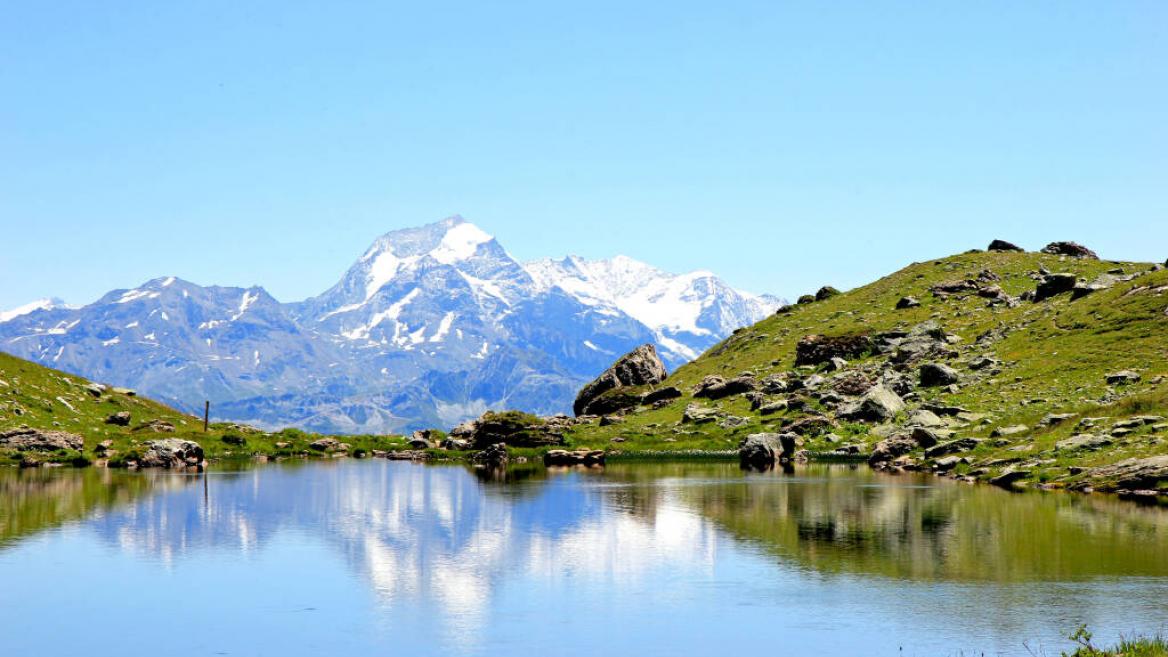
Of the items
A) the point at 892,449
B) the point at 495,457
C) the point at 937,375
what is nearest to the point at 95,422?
the point at 495,457

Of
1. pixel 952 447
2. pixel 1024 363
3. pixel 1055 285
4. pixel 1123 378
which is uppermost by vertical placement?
pixel 1055 285

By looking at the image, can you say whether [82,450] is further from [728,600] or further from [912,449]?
[728,600]

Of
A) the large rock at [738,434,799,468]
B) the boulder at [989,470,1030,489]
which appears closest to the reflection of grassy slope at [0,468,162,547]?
the large rock at [738,434,799,468]

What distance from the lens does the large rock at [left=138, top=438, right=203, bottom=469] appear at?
120062 millimetres

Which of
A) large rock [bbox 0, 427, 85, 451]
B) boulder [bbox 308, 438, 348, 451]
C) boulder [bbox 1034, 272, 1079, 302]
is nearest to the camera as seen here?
large rock [bbox 0, 427, 85, 451]

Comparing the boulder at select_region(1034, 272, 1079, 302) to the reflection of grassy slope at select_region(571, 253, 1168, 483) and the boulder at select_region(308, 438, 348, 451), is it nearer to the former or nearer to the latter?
the reflection of grassy slope at select_region(571, 253, 1168, 483)

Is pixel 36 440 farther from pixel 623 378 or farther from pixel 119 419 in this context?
pixel 623 378

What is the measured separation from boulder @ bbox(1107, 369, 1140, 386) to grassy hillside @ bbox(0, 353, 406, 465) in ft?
329

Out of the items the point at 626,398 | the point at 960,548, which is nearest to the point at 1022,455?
the point at 960,548

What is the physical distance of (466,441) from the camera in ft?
509

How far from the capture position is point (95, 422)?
136 m

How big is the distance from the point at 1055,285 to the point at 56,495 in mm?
145225

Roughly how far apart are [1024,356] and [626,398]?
68.6 m

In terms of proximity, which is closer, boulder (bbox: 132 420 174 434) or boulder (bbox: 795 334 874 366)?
boulder (bbox: 132 420 174 434)
